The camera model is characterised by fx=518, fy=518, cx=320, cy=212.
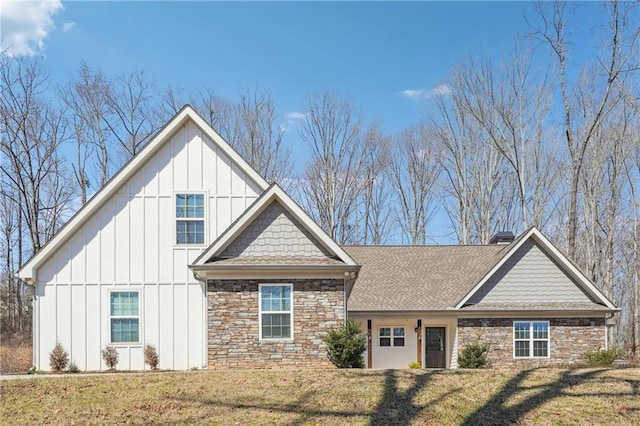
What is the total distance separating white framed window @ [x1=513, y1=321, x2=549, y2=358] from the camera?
56.2ft

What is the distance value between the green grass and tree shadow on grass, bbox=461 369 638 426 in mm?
17

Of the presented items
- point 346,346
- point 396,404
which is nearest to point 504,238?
point 346,346

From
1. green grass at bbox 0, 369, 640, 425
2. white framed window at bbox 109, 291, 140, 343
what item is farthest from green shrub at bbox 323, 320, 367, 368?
white framed window at bbox 109, 291, 140, 343

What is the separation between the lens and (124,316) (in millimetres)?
14727

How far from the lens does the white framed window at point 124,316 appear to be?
14664mm

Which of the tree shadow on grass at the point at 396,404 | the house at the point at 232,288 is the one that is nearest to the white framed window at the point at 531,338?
the house at the point at 232,288

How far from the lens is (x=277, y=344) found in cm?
1370

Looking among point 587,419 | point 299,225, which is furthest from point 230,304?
point 587,419

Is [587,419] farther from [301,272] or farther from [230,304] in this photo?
[230,304]

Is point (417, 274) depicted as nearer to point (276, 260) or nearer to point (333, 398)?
point (276, 260)

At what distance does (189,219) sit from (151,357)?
13.2 ft

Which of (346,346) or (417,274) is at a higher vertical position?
(417,274)

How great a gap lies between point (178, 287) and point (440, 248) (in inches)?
464

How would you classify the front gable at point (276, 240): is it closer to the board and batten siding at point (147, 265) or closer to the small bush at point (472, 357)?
the board and batten siding at point (147, 265)
